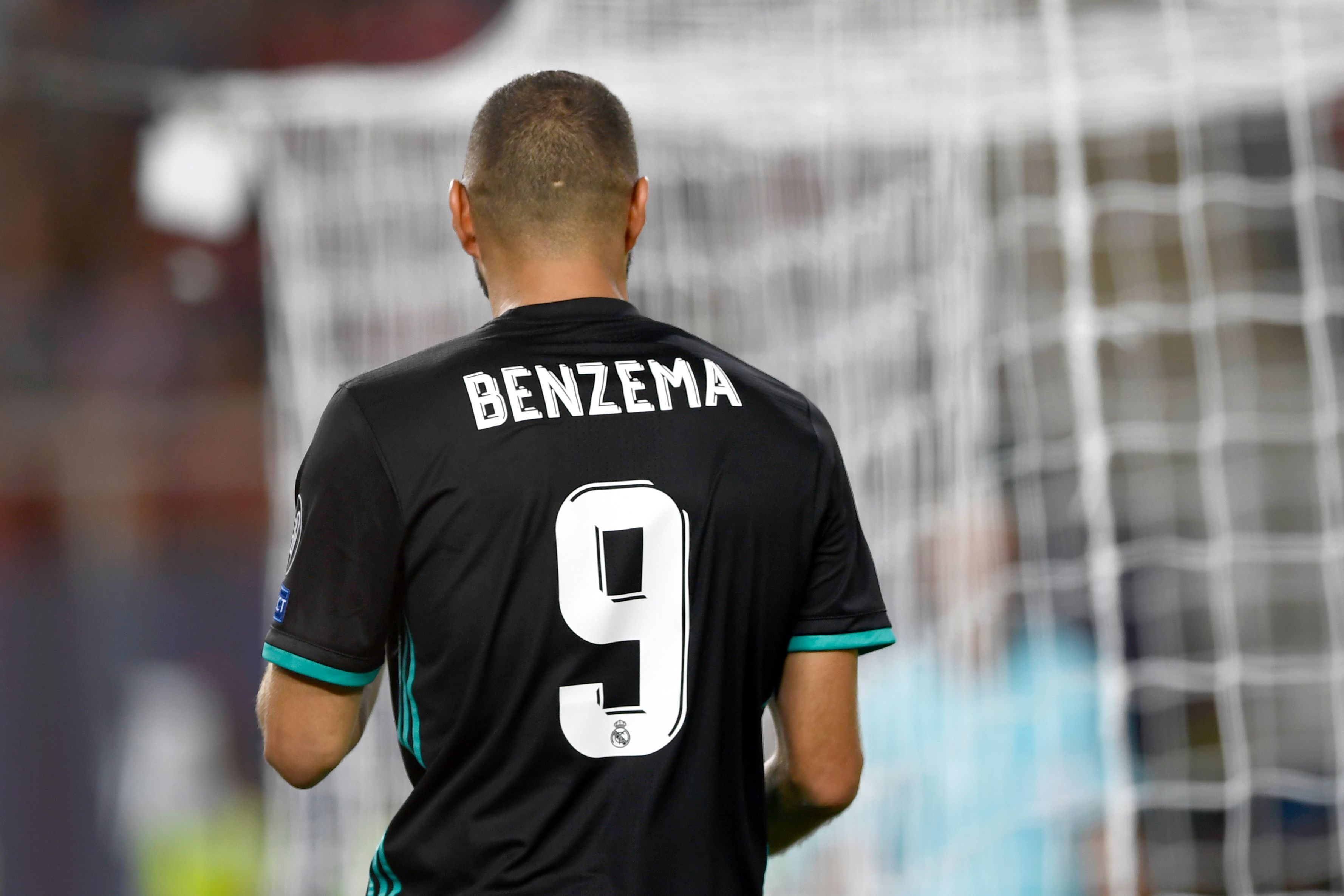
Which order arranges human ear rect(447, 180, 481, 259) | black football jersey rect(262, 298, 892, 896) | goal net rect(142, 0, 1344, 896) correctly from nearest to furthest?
1. black football jersey rect(262, 298, 892, 896)
2. human ear rect(447, 180, 481, 259)
3. goal net rect(142, 0, 1344, 896)

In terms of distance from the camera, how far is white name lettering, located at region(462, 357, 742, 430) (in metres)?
0.96

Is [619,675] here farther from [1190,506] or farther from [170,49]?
[170,49]

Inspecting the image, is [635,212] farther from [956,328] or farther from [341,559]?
[956,328]

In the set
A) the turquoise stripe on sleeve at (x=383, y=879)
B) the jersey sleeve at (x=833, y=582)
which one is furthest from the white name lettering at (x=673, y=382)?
the turquoise stripe on sleeve at (x=383, y=879)

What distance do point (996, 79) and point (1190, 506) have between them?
2.15 m

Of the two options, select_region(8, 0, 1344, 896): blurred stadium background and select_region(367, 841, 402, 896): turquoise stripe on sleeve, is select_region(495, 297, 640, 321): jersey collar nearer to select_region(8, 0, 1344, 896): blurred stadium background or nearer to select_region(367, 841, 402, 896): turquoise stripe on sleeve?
select_region(367, 841, 402, 896): turquoise stripe on sleeve

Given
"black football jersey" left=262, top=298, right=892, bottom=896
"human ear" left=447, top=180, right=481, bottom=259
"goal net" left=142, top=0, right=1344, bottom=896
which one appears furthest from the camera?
"goal net" left=142, top=0, right=1344, bottom=896

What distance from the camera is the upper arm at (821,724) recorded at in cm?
108

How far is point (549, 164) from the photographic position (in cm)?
102

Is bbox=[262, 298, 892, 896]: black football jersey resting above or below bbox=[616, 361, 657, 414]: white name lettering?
below

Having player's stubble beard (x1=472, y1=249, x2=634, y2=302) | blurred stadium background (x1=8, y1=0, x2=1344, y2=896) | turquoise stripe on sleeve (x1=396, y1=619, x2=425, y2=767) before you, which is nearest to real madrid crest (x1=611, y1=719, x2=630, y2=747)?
turquoise stripe on sleeve (x1=396, y1=619, x2=425, y2=767)

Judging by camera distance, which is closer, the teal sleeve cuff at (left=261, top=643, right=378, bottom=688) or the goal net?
the teal sleeve cuff at (left=261, top=643, right=378, bottom=688)

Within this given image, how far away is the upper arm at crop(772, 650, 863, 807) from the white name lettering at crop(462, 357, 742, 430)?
239 mm

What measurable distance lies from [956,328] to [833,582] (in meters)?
1.47
